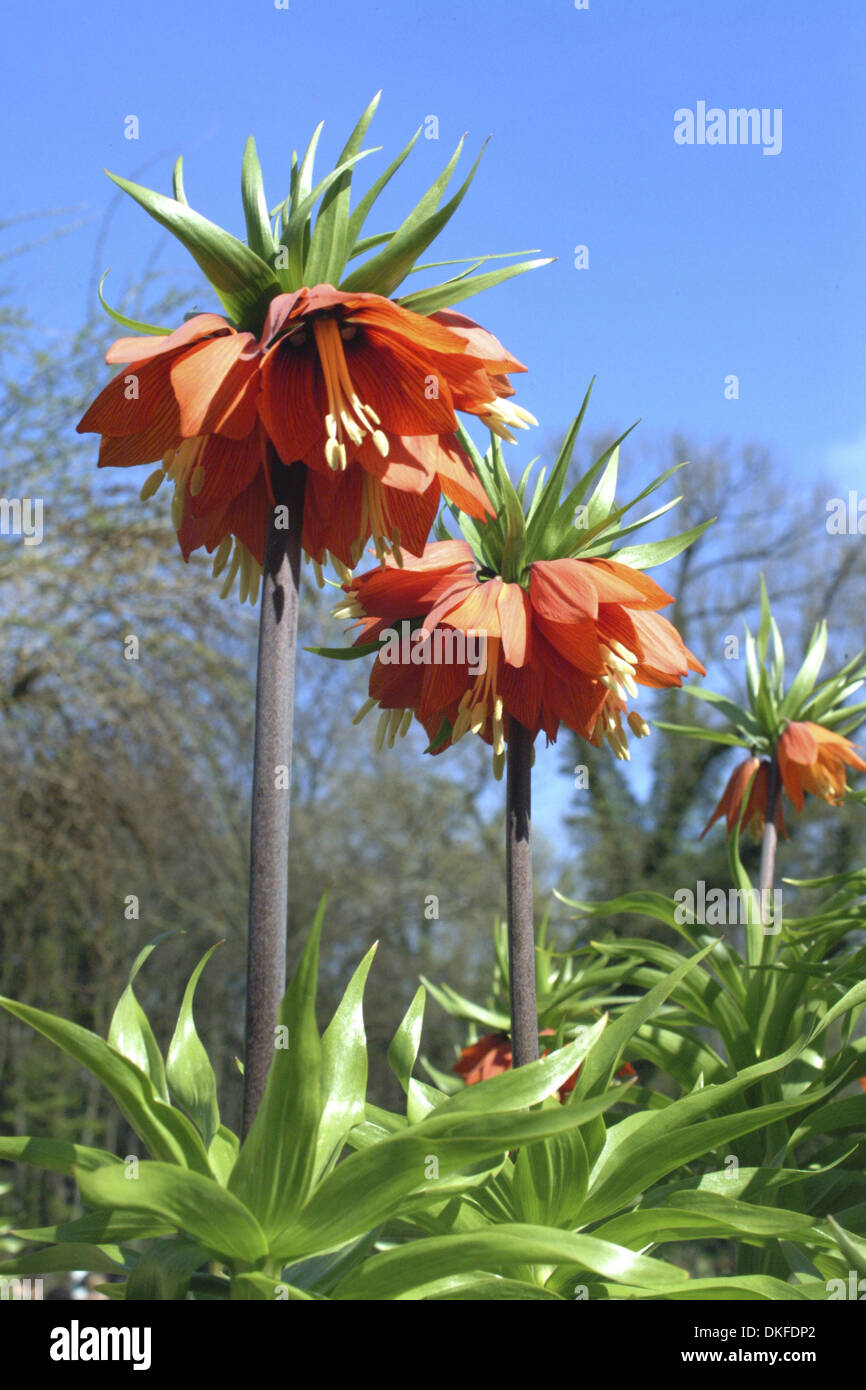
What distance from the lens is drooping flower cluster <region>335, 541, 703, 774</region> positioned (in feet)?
2.64

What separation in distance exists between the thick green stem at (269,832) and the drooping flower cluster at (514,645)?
17 centimetres

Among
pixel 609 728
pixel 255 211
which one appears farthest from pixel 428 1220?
pixel 255 211

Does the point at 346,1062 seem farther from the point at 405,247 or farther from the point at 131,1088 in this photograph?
the point at 405,247

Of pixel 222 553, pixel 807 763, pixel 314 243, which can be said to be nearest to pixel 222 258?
pixel 314 243

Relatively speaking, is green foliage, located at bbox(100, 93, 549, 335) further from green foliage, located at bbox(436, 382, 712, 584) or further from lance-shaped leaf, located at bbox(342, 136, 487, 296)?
green foliage, located at bbox(436, 382, 712, 584)

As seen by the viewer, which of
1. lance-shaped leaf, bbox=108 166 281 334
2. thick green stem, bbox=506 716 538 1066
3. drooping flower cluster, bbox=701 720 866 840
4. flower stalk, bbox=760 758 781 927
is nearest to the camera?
lance-shaped leaf, bbox=108 166 281 334

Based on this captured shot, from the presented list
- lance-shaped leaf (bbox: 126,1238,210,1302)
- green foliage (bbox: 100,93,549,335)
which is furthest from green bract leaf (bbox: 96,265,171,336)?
lance-shaped leaf (bbox: 126,1238,210,1302)

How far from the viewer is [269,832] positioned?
0.62m

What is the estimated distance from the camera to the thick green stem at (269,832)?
1.98 ft

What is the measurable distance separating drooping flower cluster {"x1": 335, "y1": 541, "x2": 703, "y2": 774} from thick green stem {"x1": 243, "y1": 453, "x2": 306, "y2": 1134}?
6.5 inches

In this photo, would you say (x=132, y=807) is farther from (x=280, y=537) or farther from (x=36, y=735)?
(x=280, y=537)

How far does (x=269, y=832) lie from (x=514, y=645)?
0.25 m
